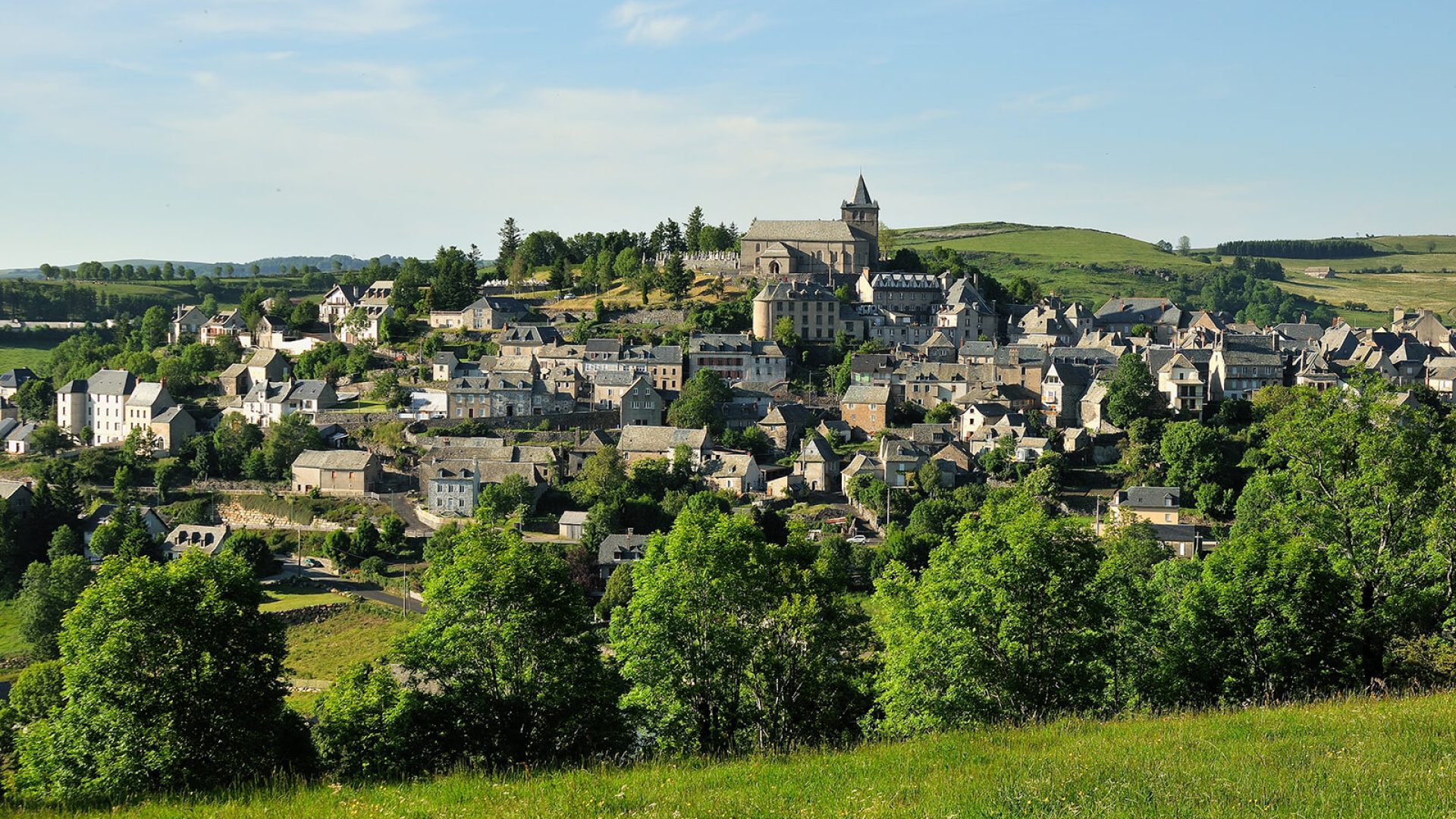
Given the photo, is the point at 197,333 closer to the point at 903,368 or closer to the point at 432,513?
the point at 432,513

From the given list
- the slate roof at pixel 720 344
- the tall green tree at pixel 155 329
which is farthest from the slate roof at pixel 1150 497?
the tall green tree at pixel 155 329

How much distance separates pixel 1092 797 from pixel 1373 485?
1355cm

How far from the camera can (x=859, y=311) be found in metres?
92.6

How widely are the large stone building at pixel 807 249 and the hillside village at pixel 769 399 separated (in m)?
4.60

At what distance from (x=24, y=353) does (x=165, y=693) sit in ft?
372

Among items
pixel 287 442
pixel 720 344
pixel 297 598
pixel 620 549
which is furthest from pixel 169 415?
pixel 620 549

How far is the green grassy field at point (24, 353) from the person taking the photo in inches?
4419

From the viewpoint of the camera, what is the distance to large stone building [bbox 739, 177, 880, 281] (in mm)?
102625

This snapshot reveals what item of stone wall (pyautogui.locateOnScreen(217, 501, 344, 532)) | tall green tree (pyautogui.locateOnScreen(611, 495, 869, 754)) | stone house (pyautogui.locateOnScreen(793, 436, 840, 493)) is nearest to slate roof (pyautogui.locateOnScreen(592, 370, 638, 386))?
stone house (pyautogui.locateOnScreen(793, 436, 840, 493))

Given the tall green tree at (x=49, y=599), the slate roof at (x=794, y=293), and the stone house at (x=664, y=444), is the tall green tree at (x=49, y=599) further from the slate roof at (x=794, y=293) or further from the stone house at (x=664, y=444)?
the slate roof at (x=794, y=293)

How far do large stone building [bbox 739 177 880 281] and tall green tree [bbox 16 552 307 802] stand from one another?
82909 mm

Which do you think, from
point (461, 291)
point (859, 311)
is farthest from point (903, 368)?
point (461, 291)

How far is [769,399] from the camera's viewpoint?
7806cm

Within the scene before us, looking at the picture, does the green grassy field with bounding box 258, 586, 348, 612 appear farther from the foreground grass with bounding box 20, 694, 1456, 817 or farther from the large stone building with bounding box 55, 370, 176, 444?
the foreground grass with bounding box 20, 694, 1456, 817
